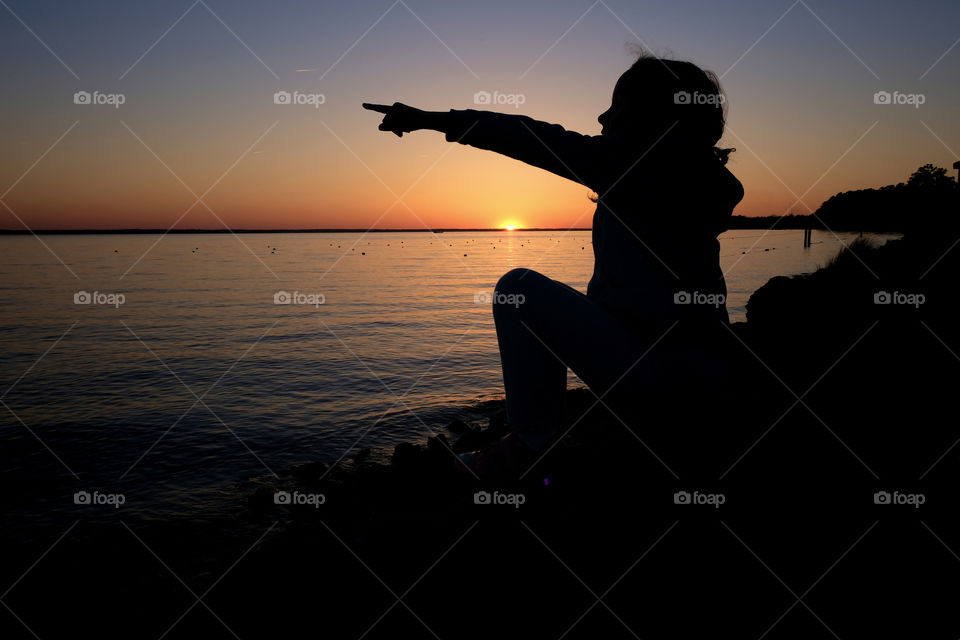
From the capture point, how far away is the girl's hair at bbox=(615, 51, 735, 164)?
2.50 meters

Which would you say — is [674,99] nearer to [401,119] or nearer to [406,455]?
[401,119]

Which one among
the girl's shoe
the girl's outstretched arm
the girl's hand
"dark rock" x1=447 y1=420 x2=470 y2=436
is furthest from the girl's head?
"dark rock" x1=447 y1=420 x2=470 y2=436

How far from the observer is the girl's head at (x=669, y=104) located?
2.47m

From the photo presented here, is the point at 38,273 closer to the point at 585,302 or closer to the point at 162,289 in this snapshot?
the point at 162,289

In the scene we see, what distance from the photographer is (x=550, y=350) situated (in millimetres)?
2793

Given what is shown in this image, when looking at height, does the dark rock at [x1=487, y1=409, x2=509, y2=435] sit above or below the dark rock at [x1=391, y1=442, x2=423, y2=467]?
above

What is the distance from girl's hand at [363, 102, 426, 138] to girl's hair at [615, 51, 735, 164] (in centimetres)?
97

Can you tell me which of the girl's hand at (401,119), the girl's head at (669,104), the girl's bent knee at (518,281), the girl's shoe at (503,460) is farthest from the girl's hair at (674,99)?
the girl's shoe at (503,460)

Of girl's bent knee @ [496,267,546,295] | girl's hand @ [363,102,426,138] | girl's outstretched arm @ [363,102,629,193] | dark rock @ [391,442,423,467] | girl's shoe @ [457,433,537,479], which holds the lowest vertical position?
girl's shoe @ [457,433,537,479]

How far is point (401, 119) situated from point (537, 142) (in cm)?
60

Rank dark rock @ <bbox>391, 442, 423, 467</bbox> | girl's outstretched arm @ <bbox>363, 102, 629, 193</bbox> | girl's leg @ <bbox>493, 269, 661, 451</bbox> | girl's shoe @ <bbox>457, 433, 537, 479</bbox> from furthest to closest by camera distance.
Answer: dark rock @ <bbox>391, 442, 423, 467</bbox>, girl's shoe @ <bbox>457, 433, 537, 479</bbox>, girl's leg @ <bbox>493, 269, 661, 451</bbox>, girl's outstretched arm @ <bbox>363, 102, 629, 193</bbox>

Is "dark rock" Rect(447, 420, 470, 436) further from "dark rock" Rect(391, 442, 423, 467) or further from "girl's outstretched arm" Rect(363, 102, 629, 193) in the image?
"girl's outstretched arm" Rect(363, 102, 629, 193)

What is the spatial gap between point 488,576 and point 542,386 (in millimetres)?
1285

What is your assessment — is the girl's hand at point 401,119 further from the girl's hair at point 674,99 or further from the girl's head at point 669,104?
the girl's hair at point 674,99
